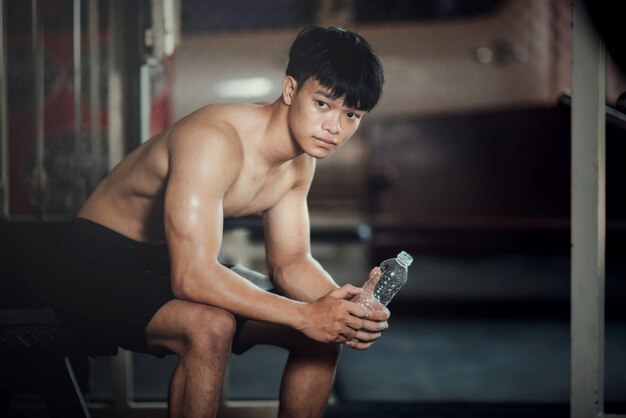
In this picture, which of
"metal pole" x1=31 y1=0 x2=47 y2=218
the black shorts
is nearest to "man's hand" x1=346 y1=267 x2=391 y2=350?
the black shorts

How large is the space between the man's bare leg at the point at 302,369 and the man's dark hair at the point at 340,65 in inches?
19.4

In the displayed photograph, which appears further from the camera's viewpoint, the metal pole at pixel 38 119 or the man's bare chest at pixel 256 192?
the metal pole at pixel 38 119

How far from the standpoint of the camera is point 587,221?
1.60 m

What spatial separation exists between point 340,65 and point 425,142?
10.7ft

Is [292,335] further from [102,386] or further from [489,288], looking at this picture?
[489,288]

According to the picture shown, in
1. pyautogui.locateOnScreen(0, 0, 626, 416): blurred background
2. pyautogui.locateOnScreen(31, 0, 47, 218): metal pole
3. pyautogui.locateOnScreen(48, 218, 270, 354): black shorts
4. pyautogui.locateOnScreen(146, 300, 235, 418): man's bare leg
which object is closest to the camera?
pyautogui.locateOnScreen(146, 300, 235, 418): man's bare leg

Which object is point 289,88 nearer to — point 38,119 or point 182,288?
point 182,288

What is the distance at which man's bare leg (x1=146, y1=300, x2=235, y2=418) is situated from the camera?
1.34m

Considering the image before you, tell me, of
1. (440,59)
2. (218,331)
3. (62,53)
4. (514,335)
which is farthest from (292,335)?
(440,59)

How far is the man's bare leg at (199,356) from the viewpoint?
134 cm

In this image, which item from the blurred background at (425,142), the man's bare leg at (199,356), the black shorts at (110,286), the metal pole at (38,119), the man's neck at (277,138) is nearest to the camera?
the man's bare leg at (199,356)

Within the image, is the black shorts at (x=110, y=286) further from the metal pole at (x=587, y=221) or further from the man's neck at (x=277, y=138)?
the metal pole at (x=587, y=221)

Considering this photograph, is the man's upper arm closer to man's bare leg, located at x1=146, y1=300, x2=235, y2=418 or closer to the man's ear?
man's bare leg, located at x1=146, y1=300, x2=235, y2=418

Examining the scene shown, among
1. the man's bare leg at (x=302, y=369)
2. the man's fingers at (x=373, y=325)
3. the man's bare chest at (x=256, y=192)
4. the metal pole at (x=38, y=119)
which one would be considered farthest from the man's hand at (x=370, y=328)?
the metal pole at (x=38, y=119)
